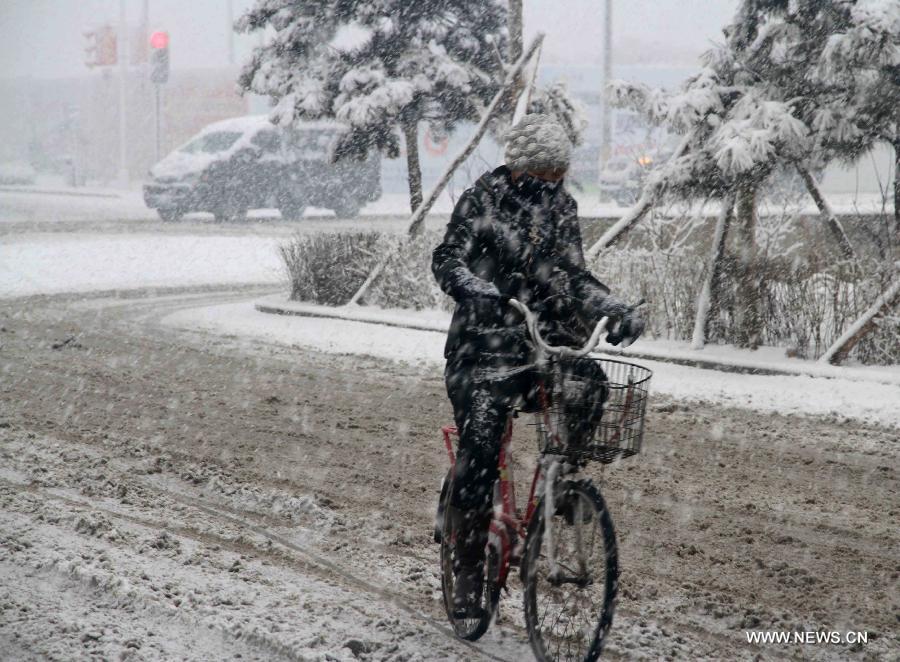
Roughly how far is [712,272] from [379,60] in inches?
247

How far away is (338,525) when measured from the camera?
5984 mm

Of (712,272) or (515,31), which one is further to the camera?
(515,31)

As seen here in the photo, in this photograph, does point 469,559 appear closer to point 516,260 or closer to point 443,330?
point 516,260

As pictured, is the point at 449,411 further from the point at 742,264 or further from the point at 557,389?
the point at 557,389

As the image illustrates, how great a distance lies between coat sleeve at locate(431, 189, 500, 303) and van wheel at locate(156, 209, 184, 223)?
94.2 feet

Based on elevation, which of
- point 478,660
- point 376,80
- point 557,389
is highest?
point 376,80

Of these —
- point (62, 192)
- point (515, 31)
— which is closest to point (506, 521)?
point (515, 31)

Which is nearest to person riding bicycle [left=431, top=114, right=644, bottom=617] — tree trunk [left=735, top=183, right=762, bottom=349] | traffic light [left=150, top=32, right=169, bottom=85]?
tree trunk [left=735, top=183, right=762, bottom=349]

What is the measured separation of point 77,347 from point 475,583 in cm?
854

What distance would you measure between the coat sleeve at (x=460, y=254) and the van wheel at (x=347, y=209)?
30124 millimetres

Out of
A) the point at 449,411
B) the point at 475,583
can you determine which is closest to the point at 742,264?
the point at 449,411

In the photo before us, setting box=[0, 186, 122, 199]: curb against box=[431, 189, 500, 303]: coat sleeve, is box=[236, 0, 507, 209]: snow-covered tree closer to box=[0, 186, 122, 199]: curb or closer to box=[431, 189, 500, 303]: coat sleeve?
box=[431, 189, 500, 303]: coat sleeve

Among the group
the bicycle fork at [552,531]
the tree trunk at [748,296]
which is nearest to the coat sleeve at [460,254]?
the bicycle fork at [552,531]

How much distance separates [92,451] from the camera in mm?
7379
